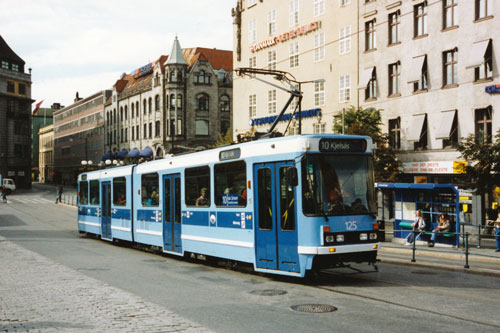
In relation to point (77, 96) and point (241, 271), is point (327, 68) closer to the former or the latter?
point (241, 271)

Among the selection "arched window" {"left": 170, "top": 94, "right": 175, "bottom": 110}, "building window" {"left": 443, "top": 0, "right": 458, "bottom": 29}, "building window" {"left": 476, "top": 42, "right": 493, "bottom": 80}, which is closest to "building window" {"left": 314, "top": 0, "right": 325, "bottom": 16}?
"building window" {"left": 443, "top": 0, "right": 458, "bottom": 29}

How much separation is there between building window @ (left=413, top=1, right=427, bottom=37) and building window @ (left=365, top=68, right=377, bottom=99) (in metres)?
4.04

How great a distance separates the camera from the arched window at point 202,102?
75.3m

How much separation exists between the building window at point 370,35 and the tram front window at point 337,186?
27.1 m

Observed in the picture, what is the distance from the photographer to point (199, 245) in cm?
1645

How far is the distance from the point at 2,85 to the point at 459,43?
8218cm

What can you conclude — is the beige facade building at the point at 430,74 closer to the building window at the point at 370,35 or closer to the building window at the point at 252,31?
the building window at the point at 370,35

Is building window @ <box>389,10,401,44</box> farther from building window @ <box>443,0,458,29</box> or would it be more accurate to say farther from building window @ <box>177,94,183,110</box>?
building window @ <box>177,94,183,110</box>

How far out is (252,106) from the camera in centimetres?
5172

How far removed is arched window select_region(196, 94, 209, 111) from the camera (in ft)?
247

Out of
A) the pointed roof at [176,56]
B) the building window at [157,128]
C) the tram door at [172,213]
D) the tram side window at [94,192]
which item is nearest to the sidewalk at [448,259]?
the tram door at [172,213]

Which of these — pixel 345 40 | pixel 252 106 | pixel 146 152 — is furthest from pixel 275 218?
pixel 146 152

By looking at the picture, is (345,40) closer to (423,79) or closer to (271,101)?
(423,79)

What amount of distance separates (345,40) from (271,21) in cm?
1064
